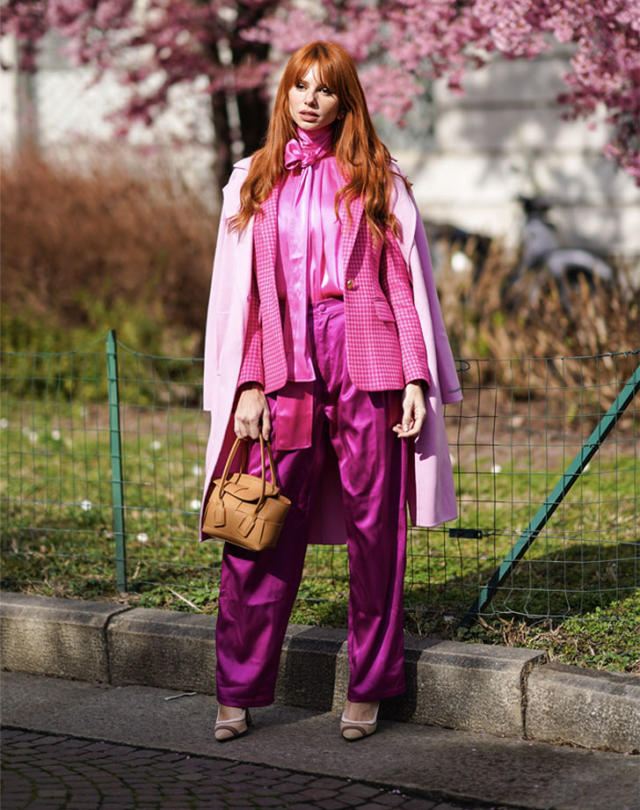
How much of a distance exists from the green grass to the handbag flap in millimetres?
969

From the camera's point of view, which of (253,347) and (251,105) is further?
(251,105)

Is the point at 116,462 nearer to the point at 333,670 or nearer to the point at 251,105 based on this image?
the point at 333,670

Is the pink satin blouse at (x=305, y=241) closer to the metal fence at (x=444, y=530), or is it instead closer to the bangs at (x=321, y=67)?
the bangs at (x=321, y=67)

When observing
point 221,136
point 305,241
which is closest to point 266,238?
point 305,241

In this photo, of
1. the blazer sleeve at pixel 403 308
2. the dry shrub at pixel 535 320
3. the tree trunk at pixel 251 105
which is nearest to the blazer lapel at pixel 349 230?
the blazer sleeve at pixel 403 308

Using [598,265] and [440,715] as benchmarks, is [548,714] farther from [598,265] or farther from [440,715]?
[598,265]

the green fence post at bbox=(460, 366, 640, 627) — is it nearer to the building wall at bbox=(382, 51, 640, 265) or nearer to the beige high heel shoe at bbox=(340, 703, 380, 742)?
the beige high heel shoe at bbox=(340, 703, 380, 742)

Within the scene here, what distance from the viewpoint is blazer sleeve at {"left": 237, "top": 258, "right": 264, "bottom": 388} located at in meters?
4.01

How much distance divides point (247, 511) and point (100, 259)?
6.12 meters

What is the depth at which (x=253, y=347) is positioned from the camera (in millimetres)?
4035

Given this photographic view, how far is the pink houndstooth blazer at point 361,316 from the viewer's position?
392cm

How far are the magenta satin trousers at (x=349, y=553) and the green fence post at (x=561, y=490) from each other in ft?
1.62

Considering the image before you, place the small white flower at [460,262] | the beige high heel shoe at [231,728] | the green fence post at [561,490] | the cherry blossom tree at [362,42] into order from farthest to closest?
1. the small white flower at [460,262]
2. the cherry blossom tree at [362,42]
3. the green fence post at [561,490]
4. the beige high heel shoe at [231,728]

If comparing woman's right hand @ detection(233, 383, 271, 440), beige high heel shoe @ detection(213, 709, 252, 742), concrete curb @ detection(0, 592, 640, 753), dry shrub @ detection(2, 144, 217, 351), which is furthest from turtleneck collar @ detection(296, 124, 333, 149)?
dry shrub @ detection(2, 144, 217, 351)
